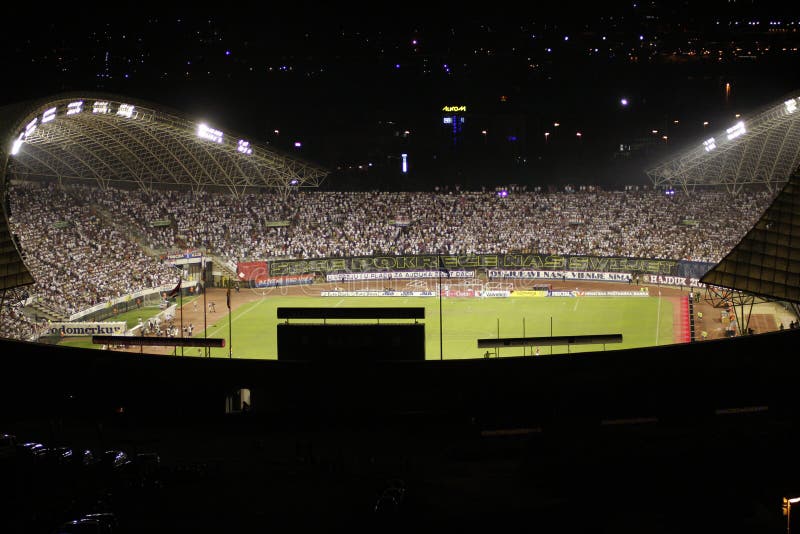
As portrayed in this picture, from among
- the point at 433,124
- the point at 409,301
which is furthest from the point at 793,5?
the point at 409,301

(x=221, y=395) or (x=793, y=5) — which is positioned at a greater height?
(x=793, y=5)

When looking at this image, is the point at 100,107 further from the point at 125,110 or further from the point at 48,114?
the point at 48,114

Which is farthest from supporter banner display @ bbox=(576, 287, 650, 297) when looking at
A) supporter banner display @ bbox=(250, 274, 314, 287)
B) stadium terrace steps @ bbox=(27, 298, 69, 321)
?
stadium terrace steps @ bbox=(27, 298, 69, 321)

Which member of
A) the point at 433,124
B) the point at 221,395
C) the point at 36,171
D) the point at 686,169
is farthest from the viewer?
the point at 433,124

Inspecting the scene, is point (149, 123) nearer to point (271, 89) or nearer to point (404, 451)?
point (404, 451)

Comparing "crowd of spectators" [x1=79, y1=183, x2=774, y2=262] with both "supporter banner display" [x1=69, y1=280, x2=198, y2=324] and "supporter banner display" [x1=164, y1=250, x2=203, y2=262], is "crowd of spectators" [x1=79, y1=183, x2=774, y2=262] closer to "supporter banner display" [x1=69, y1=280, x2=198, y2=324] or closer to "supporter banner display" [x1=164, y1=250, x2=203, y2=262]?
"supporter banner display" [x1=164, y1=250, x2=203, y2=262]

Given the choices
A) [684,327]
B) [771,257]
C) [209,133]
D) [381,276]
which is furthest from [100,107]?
A: [771,257]
